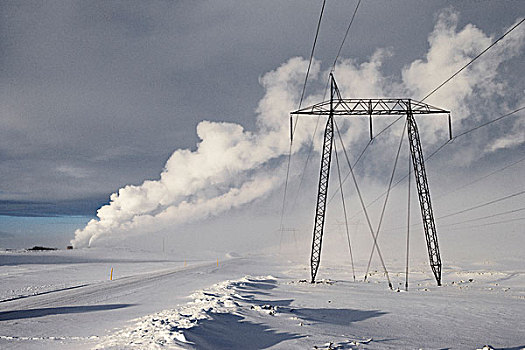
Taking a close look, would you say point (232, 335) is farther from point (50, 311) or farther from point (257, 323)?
point (50, 311)

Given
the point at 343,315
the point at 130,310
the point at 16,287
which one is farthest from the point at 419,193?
the point at 16,287

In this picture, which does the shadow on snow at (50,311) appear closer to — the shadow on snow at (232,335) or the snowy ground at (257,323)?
the snowy ground at (257,323)

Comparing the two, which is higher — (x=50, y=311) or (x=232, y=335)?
(x=232, y=335)

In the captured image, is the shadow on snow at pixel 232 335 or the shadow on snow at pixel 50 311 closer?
the shadow on snow at pixel 232 335

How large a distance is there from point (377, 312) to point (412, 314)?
1.97m

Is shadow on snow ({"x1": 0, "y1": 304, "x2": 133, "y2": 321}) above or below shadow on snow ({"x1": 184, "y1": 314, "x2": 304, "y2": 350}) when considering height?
below

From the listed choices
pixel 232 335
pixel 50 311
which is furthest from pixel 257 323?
pixel 50 311

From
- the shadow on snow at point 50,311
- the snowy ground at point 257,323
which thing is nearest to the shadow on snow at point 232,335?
the snowy ground at point 257,323

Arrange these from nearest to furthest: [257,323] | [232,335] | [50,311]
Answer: [232,335]
[257,323]
[50,311]

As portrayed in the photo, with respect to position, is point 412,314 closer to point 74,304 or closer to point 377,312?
point 377,312

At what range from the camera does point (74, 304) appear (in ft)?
82.6

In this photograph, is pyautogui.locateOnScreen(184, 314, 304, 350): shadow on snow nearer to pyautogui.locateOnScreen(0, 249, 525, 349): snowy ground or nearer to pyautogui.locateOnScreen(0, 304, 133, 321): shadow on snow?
pyautogui.locateOnScreen(0, 249, 525, 349): snowy ground

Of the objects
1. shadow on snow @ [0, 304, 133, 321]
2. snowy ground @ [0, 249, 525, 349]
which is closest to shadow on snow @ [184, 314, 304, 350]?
snowy ground @ [0, 249, 525, 349]

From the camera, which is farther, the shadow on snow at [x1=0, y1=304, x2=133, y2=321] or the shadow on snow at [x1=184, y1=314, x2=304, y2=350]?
the shadow on snow at [x1=0, y1=304, x2=133, y2=321]
